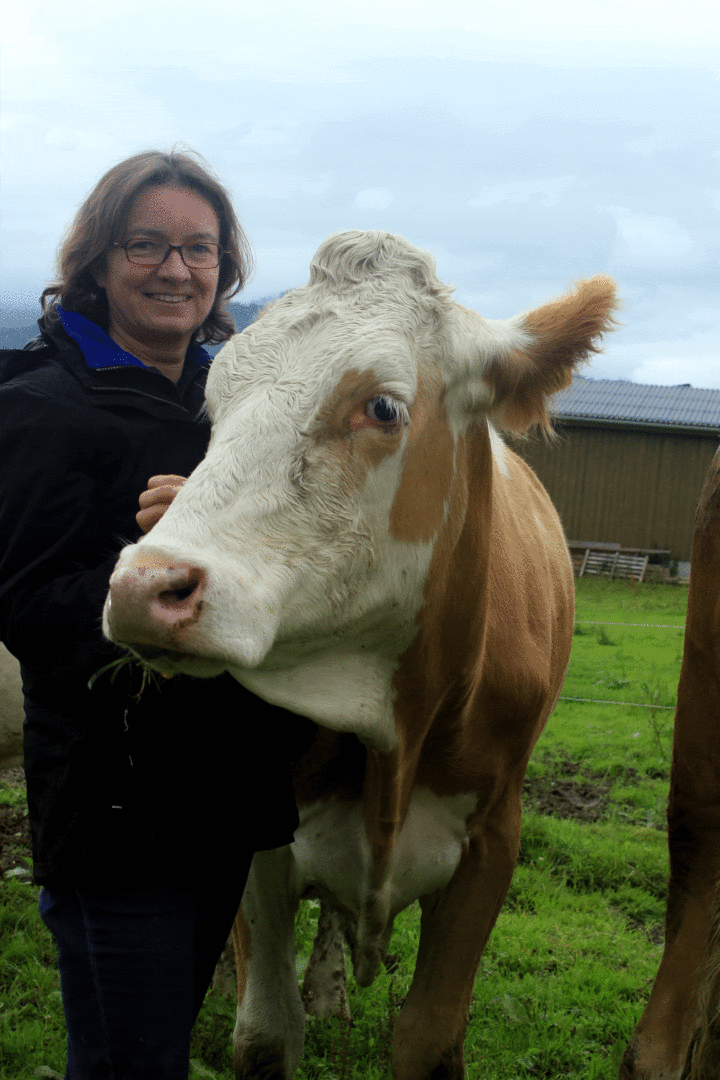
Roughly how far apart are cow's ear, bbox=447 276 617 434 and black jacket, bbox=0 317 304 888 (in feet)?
2.10

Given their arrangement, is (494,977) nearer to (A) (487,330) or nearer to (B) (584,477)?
(A) (487,330)

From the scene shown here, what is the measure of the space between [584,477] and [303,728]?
67.4 ft

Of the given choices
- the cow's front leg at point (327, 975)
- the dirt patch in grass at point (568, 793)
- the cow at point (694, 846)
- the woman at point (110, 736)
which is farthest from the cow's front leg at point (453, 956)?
the dirt patch in grass at point (568, 793)

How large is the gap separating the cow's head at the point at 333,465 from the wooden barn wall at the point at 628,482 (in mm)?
19435

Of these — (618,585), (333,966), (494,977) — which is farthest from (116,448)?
(618,585)

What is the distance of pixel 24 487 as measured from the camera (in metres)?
1.95

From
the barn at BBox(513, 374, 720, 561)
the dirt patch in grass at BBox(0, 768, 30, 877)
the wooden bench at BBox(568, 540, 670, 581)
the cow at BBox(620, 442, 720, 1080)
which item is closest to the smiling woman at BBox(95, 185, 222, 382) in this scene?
the cow at BBox(620, 442, 720, 1080)

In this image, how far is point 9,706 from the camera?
13.4ft

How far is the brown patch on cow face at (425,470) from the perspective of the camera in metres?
2.05

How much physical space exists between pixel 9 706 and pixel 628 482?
63.8 ft

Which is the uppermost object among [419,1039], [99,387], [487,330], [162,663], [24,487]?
[487,330]

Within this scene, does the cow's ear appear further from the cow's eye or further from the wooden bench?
the wooden bench

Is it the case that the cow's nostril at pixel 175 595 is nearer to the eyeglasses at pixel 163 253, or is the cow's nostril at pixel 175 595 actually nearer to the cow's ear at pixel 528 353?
the cow's ear at pixel 528 353

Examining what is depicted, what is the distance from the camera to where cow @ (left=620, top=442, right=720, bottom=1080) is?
274 centimetres
